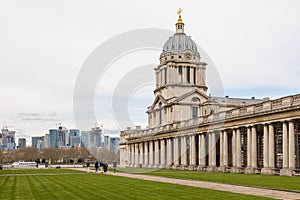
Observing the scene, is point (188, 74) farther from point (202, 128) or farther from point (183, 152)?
point (202, 128)

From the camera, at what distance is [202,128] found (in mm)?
85000

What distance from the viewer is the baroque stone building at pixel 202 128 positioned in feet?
199

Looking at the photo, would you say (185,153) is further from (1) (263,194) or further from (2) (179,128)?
(1) (263,194)

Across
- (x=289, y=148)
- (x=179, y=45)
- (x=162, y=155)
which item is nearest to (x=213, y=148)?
(x=289, y=148)

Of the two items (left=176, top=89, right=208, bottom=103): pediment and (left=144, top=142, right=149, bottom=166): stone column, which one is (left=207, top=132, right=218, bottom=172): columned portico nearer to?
(left=176, top=89, right=208, bottom=103): pediment

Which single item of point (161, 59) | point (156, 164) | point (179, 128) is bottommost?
point (156, 164)

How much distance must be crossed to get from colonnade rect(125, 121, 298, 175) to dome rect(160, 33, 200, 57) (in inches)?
1004

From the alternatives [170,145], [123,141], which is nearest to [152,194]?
[170,145]

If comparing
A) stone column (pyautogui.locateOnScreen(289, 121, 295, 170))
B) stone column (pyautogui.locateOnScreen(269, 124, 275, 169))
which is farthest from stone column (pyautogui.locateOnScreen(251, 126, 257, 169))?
stone column (pyautogui.locateOnScreen(289, 121, 295, 170))

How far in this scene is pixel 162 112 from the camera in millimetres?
125812

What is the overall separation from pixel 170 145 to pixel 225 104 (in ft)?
67.1

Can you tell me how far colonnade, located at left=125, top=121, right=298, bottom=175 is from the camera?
A: 58.5 metres

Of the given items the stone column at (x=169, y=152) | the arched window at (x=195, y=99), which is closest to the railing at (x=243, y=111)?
the stone column at (x=169, y=152)

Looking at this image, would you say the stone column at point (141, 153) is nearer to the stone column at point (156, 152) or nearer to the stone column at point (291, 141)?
the stone column at point (156, 152)
